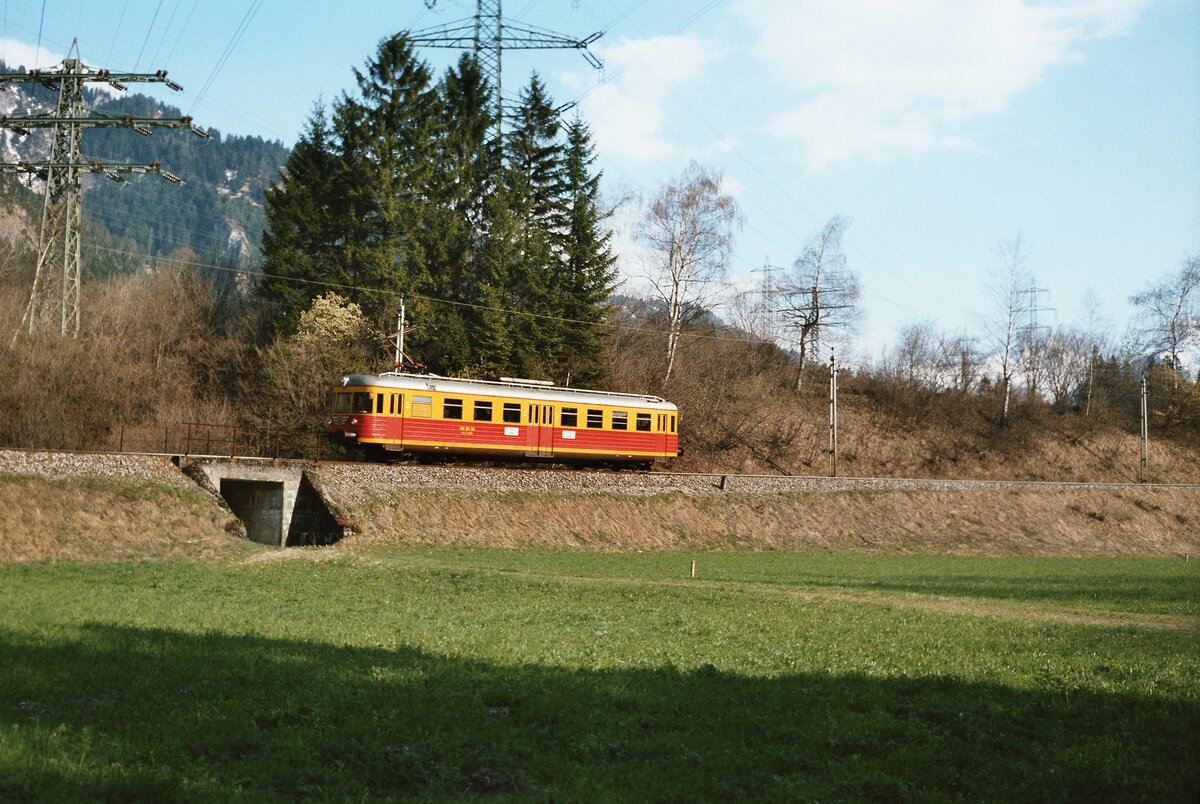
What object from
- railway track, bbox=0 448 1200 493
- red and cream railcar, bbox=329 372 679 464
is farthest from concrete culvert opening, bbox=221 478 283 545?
red and cream railcar, bbox=329 372 679 464

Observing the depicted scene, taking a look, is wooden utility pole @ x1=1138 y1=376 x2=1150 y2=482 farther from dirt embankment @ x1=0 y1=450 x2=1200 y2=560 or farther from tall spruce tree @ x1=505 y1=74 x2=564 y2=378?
tall spruce tree @ x1=505 y1=74 x2=564 y2=378

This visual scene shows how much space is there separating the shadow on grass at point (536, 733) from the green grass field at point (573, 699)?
0.10 ft

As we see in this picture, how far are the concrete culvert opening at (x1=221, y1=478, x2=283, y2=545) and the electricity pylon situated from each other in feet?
31.4

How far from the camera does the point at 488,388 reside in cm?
3366

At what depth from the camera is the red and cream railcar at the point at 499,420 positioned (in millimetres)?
31516

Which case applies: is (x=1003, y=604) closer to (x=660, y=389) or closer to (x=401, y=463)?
(x=401, y=463)

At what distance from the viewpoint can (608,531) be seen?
34.1m

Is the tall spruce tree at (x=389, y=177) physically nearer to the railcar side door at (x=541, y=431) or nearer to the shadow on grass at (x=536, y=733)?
the railcar side door at (x=541, y=431)

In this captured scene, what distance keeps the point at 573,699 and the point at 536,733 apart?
1.00m

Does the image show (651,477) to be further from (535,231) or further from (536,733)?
(536,733)

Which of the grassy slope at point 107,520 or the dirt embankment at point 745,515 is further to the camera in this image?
the dirt embankment at point 745,515

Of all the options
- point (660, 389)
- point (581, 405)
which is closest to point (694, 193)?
point (660, 389)

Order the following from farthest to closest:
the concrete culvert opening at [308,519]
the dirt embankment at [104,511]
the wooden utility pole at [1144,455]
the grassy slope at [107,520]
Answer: the wooden utility pole at [1144,455] → the concrete culvert opening at [308,519] → the dirt embankment at [104,511] → the grassy slope at [107,520]

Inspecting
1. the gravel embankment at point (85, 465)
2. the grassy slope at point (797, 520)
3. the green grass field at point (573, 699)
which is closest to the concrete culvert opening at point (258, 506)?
the grassy slope at point (797, 520)
